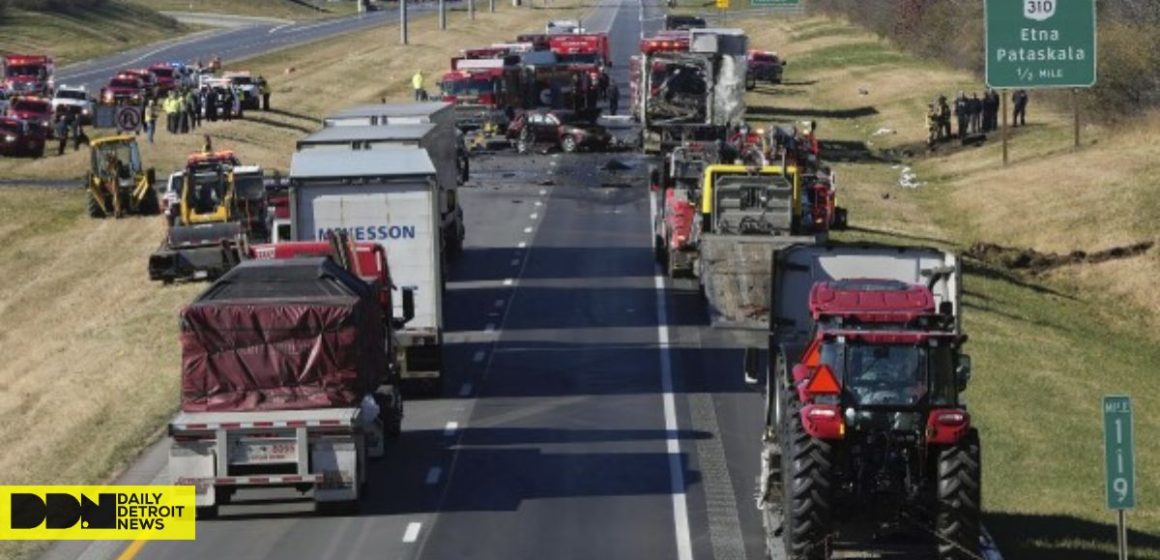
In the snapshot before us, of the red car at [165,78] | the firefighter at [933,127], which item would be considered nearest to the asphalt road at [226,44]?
the red car at [165,78]

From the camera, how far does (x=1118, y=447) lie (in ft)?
60.7

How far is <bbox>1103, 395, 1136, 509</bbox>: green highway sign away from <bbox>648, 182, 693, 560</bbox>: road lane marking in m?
6.53

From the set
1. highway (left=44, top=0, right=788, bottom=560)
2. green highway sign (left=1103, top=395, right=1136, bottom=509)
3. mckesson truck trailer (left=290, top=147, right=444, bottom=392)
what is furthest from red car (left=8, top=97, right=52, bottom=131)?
green highway sign (left=1103, top=395, right=1136, bottom=509)

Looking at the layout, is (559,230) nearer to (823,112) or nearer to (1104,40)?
(1104,40)

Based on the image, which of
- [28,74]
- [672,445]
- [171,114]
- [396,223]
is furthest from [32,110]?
[672,445]

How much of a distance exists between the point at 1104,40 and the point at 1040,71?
2667 centimetres

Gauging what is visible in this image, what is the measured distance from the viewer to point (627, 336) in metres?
39.9

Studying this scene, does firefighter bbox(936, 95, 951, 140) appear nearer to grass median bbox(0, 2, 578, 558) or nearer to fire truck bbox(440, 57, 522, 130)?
fire truck bbox(440, 57, 522, 130)

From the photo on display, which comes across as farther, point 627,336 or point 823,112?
point 823,112

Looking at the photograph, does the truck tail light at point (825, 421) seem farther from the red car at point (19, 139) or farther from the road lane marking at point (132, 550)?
the red car at point (19, 139)

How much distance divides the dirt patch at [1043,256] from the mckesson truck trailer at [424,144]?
12.3 metres

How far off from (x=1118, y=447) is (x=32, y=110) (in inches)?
2526

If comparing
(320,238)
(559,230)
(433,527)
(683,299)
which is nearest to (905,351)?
(433,527)

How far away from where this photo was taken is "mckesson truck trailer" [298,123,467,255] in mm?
39750
